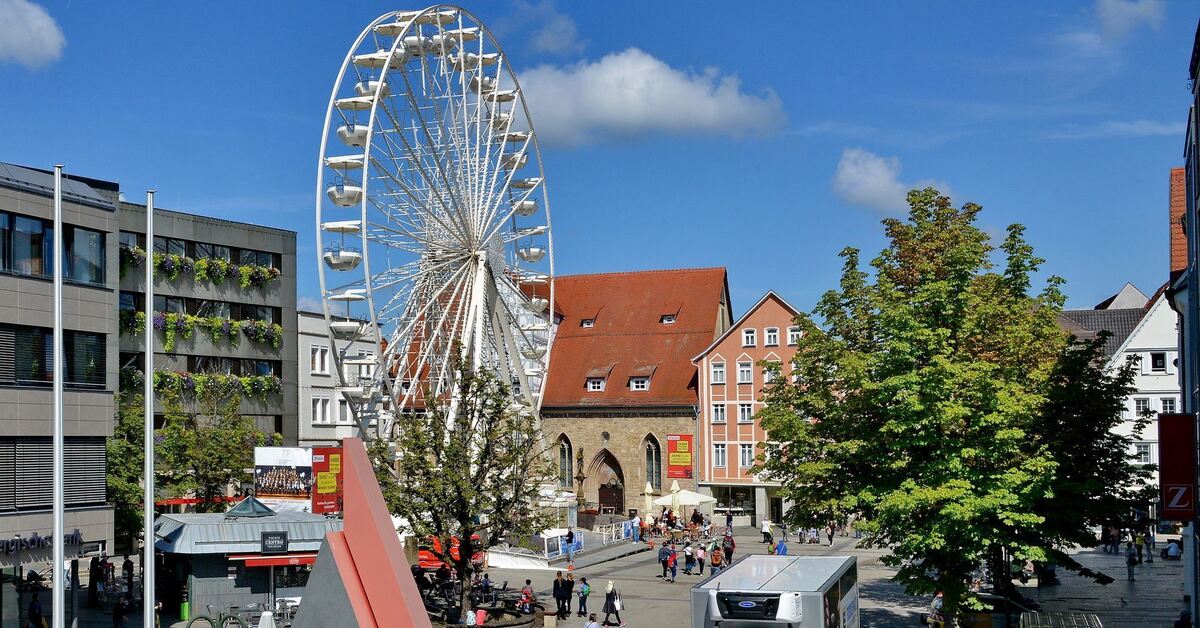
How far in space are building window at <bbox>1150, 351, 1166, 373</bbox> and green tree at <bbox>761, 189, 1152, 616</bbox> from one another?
39.5 m

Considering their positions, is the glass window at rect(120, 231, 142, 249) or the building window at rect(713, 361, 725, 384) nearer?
the glass window at rect(120, 231, 142, 249)

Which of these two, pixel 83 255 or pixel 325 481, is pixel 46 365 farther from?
pixel 325 481

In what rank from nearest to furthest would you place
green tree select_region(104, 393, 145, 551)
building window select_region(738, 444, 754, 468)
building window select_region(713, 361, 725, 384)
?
green tree select_region(104, 393, 145, 551)
building window select_region(738, 444, 754, 468)
building window select_region(713, 361, 725, 384)

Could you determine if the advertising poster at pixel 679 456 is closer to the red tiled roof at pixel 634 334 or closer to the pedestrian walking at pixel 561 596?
the red tiled roof at pixel 634 334

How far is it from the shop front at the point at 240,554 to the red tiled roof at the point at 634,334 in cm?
3720

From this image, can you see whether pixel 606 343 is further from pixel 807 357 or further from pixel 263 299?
pixel 807 357

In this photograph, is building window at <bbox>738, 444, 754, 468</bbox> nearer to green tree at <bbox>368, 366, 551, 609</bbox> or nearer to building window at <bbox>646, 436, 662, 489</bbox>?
building window at <bbox>646, 436, 662, 489</bbox>

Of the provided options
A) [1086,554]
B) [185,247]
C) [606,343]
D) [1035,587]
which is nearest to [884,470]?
[1035,587]

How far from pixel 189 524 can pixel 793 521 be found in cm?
1540

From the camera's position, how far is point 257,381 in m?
59.0

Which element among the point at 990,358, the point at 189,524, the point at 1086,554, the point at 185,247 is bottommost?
the point at 1086,554

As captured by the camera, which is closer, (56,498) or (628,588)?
(56,498)

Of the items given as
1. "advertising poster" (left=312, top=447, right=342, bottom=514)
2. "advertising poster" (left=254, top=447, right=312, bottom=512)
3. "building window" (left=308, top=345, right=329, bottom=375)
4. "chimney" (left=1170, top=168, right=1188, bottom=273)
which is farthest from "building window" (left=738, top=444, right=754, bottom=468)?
"chimney" (left=1170, top=168, right=1188, bottom=273)

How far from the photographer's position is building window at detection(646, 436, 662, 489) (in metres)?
69.4
